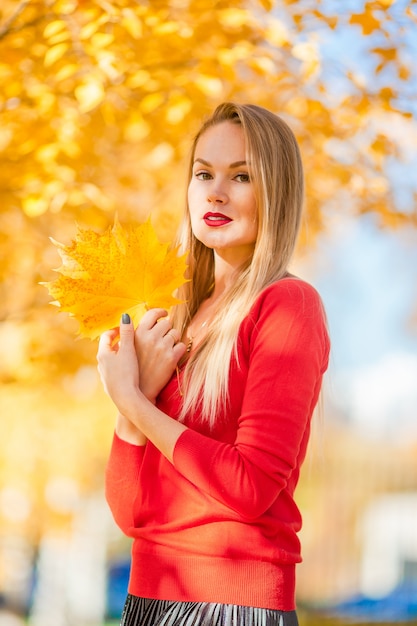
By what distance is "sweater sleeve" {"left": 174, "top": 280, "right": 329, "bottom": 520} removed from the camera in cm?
177

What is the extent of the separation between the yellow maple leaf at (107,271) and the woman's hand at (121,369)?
8 cm

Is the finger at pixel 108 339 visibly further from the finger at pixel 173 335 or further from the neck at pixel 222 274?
the neck at pixel 222 274

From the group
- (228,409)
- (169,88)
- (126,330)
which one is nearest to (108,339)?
(126,330)

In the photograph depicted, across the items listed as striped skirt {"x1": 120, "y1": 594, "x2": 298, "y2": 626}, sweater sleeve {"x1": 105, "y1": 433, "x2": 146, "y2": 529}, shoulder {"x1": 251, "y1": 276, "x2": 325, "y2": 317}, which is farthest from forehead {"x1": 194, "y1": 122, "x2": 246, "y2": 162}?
striped skirt {"x1": 120, "y1": 594, "x2": 298, "y2": 626}

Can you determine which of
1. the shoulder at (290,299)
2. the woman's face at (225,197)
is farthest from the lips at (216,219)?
the shoulder at (290,299)

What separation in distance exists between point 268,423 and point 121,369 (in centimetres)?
36

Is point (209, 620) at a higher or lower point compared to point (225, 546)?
lower

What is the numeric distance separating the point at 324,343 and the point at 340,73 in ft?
9.61

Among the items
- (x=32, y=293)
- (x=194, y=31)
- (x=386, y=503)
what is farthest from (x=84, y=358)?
(x=386, y=503)

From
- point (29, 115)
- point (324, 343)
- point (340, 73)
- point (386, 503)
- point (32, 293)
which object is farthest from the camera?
point (386, 503)

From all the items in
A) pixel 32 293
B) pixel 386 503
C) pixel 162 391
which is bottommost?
pixel 386 503

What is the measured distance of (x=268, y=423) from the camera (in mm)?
1782

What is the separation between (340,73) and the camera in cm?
461

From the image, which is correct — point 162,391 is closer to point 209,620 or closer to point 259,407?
point 259,407
